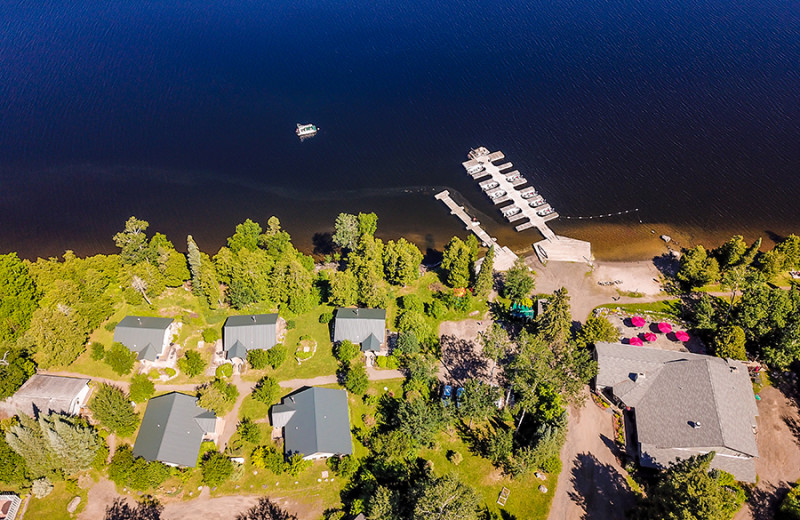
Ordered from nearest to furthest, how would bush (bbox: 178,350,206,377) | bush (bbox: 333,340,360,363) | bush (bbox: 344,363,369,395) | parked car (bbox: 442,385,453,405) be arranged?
bush (bbox: 344,363,369,395)
parked car (bbox: 442,385,453,405)
bush (bbox: 178,350,206,377)
bush (bbox: 333,340,360,363)

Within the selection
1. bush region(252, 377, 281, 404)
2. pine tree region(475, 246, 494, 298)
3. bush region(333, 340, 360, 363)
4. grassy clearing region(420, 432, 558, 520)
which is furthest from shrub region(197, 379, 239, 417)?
pine tree region(475, 246, 494, 298)

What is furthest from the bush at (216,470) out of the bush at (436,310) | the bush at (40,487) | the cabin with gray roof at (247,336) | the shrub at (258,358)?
the bush at (436,310)

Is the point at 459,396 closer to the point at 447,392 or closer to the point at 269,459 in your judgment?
the point at 447,392

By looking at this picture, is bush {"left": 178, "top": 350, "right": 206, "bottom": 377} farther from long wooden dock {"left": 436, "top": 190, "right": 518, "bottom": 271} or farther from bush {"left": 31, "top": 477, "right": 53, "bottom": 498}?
long wooden dock {"left": 436, "top": 190, "right": 518, "bottom": 271}

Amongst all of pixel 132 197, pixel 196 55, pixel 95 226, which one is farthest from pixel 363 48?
pixel 95 226

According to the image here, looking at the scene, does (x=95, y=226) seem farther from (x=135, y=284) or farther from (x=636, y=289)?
(x=636, y=289)

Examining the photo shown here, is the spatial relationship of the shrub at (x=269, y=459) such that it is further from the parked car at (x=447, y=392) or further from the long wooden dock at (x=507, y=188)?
the long wooden dock at (x=507, y=188)
